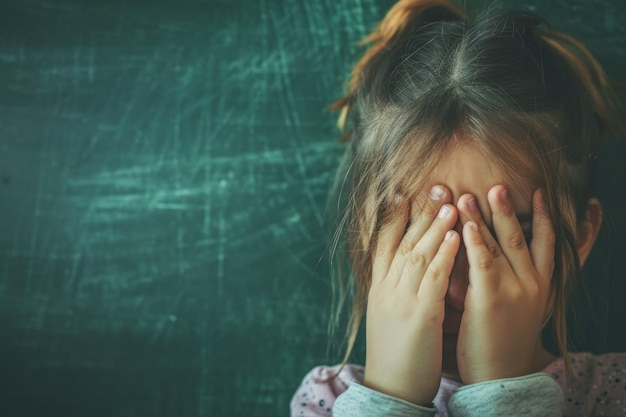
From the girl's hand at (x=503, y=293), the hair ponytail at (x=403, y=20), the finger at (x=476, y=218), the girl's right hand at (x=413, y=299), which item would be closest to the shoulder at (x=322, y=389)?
the girl's right hand at (x=413, y=299)

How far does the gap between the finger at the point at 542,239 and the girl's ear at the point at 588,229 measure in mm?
99

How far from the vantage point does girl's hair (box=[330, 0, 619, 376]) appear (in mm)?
824

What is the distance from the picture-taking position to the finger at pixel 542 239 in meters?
0.83

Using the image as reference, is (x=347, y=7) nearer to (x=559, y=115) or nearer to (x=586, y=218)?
(x=559, y=115)

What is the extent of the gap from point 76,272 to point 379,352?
0.54m

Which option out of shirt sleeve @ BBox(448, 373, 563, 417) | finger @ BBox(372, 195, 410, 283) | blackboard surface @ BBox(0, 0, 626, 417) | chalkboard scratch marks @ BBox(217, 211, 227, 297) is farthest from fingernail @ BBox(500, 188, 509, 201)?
chalkboard scratch marks @ BBox(217, 211, 227, 297)

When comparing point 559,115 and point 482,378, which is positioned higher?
point 559,115

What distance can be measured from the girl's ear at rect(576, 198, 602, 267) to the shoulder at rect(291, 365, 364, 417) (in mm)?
399

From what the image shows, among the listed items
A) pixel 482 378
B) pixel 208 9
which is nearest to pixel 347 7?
pixel 208 9

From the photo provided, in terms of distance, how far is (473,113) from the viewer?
2.69ft

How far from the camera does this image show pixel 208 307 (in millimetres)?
1055

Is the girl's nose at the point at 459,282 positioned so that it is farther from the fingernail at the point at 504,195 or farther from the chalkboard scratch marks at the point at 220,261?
the chalkboard scratch marks at the point at 220,261

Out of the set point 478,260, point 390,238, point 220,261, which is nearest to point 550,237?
point 478,260

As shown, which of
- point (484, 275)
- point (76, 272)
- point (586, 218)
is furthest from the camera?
point (76, 272)
